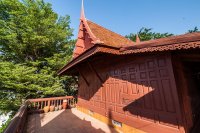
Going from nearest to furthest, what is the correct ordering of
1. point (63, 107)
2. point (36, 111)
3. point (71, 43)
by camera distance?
point (36, 111)
point (63, 107)
point (71, 43)

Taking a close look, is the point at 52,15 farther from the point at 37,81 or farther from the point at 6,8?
the point at 37,81

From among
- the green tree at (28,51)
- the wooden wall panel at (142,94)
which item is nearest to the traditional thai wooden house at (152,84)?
the wooden wall panel at (142,94)

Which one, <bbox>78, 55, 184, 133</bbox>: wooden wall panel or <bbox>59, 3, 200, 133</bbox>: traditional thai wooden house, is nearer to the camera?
<bbox>59, 3, 200, 133</bbox>: traditional thai wooden house

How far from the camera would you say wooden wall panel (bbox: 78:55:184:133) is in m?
3.01

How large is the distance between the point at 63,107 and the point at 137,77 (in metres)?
6.71

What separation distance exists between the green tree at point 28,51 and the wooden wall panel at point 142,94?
6.64 metres

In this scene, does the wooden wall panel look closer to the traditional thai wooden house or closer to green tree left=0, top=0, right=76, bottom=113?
the traditional thai wooden house

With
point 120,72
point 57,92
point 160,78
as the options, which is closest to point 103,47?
point 120,72

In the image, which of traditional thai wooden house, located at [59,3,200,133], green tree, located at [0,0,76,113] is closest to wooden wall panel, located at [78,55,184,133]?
traditional thai wooden house, located at [59,3,200,133]

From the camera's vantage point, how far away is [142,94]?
12.0 ft

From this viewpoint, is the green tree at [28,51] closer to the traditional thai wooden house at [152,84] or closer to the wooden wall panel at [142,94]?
the wooden wall panel at [142,94]

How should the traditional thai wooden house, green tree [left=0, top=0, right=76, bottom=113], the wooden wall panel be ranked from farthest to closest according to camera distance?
1. green tree [left=0, top=0, right=76, bottom=113]
2. the wooden wall panel
3. the traditional thai wooden house

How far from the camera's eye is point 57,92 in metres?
10.4

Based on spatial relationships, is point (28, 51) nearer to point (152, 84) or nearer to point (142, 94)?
point (142, 94)
